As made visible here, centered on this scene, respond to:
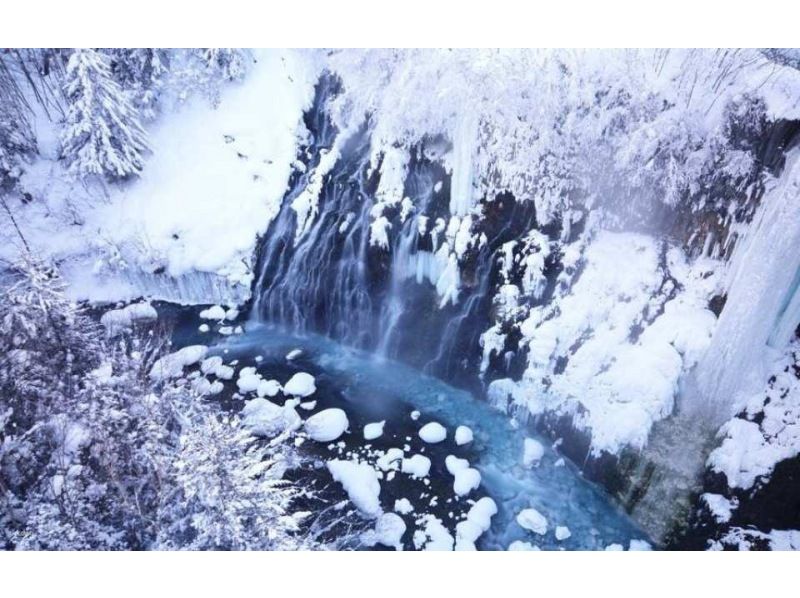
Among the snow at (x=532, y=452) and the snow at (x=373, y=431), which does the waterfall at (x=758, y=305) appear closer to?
the snow at (x=532, y=452)

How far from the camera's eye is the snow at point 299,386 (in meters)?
4.80

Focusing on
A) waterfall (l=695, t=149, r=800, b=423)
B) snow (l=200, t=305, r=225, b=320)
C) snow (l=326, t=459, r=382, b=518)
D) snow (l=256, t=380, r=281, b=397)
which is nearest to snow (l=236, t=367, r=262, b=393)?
snow (l=256, t=380, r=281, b=397)

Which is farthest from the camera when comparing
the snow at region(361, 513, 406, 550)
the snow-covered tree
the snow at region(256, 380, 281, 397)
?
the snow at region(256, 380, 281, 397)

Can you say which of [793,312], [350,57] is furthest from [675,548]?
[350,57]

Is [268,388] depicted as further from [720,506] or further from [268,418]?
[720,506]

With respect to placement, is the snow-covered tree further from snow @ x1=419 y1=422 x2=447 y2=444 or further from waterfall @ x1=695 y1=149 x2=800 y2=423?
waterfall @ x1=695 y1=149 x2=800 y2=423

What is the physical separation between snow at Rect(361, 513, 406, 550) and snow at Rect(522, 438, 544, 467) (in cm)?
145

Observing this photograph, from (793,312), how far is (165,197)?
5707 millimetres

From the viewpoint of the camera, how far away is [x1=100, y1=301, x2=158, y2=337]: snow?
13.8ft

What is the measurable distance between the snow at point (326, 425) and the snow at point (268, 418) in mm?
141

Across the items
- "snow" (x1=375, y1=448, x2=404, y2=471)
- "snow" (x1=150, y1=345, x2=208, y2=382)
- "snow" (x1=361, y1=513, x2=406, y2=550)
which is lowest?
"snow" (x1=361, y1=513, x2=406, y2=550)

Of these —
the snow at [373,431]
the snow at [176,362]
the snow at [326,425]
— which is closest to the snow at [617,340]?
the snow at [373,431]

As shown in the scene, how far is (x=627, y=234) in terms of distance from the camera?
412 centimetres

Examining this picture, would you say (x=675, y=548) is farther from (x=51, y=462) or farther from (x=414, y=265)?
(x=51, y=462)
